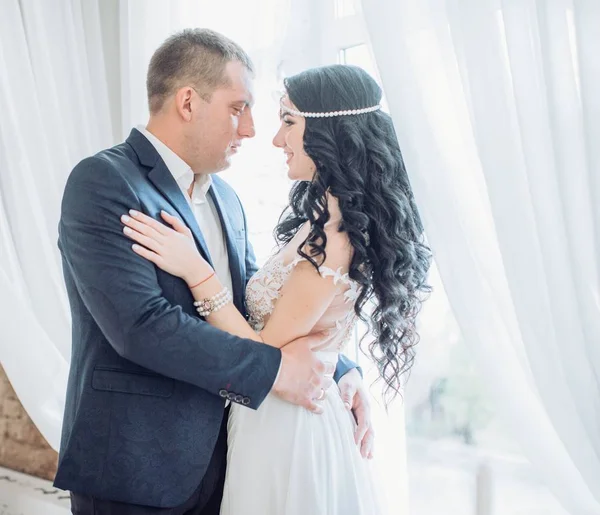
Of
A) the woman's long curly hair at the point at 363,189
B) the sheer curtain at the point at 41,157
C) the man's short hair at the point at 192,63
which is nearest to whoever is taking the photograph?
the woman's long curly hair at the point at 363,189

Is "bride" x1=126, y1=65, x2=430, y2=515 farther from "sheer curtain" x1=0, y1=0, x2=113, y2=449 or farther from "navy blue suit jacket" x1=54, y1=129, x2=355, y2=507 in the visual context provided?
"sheer curtain" x1=0, y1=0, x2=113, y2=449

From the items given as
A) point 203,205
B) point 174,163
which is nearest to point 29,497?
point 203,205

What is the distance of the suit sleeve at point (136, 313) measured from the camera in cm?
146

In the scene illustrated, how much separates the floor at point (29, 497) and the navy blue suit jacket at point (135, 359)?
114 centimetres

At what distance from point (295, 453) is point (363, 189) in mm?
590

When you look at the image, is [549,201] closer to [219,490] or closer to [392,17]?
[392,17]

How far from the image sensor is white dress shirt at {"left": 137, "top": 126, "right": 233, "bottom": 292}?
171 cm

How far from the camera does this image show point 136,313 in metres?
1.46

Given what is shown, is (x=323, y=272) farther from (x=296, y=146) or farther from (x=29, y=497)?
(x=29, y=497)

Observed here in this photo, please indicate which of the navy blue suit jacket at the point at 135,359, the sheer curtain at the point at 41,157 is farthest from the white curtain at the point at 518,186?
the sheer curtain at the point at 41,157

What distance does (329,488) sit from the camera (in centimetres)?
161

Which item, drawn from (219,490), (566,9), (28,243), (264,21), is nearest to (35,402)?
(28,243)

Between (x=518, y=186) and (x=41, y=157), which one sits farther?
(x=41, y=157)

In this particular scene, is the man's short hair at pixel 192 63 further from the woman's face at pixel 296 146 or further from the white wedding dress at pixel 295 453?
the white wedding dress at pixel 295 453
